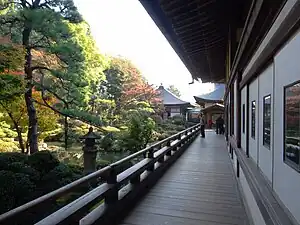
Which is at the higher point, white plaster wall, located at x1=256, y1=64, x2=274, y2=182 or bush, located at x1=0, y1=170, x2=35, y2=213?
white plaster wall, located at x1=256, y1=64, x2=274, y2=182

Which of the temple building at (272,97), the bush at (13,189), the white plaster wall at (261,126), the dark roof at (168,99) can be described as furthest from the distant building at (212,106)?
the white plaster wall at (261,126)

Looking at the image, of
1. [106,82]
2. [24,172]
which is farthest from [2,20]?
[106,82]

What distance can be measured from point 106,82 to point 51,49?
14830 millimetres

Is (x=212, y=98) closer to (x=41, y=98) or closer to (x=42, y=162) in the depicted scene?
(x=41, y=98)

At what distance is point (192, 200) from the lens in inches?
144

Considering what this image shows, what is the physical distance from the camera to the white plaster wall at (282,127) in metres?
1.36

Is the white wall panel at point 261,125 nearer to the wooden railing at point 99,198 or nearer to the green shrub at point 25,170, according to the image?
the wooden railing at point 99,198

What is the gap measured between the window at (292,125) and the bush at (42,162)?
537 cm

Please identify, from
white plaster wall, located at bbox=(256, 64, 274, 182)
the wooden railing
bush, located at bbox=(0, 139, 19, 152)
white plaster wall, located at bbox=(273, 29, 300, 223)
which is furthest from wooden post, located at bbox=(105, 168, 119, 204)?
bush, located at bbox=(0, 139, 19, 152)

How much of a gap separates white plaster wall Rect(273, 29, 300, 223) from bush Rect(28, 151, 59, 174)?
5.17m

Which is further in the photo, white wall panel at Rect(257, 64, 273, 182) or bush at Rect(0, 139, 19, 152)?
bush at Rect(0, 139, 19, 152)

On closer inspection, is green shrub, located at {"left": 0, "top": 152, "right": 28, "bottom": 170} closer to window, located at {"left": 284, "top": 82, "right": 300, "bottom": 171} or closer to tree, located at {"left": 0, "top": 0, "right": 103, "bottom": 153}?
tree, located at {"left": 0, "top": 0, "right": 103, "bottom": 153}

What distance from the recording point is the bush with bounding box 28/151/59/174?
18.8 feet

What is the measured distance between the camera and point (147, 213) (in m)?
3.18
